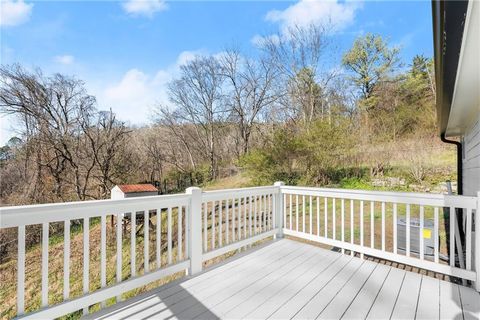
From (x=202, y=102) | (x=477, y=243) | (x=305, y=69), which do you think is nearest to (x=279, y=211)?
(x=477, y=243)

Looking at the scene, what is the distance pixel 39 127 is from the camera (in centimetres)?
931

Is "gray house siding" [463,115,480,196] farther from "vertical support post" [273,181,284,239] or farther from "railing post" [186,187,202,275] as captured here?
"railing post" [186,187,202,275]

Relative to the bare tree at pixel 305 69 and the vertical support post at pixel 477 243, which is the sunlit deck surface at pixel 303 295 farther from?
the bare tree at pixel 305 69

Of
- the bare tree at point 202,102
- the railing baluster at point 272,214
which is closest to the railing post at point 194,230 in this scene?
the railing baluster at point 272,214

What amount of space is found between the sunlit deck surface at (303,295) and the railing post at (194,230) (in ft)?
0.43

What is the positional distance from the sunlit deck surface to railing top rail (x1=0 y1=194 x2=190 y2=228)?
0.79m

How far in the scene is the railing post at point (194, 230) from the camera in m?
2.67

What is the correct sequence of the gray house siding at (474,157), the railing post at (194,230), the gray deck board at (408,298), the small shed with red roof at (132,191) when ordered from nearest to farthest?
the gray deck board at (408,298), the railing post at (194,230), the gray house siding at (474,157), the small shed with red roof at (132,191)

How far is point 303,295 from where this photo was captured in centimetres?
221

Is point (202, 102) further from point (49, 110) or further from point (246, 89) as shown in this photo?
point (49, 110)

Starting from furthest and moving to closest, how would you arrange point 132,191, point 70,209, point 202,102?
point 202,102
point 132,191
point 70,209

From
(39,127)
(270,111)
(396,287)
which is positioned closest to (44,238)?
(396,287)

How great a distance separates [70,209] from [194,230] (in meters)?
1.18

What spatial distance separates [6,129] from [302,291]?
11.5 metres
